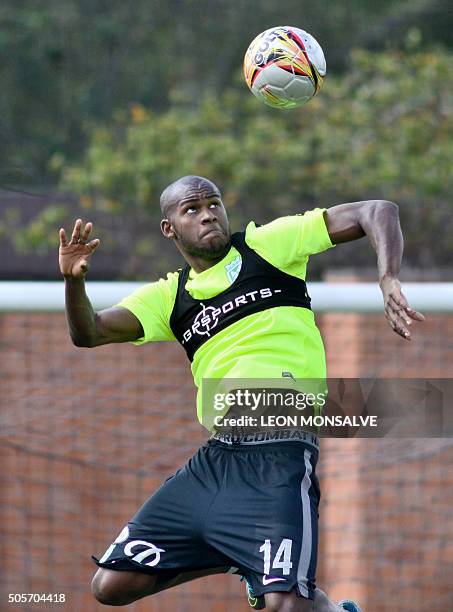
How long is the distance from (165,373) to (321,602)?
3.19m

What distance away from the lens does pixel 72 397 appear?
803cm

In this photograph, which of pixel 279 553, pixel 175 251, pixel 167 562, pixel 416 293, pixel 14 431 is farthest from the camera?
pixel 175 251

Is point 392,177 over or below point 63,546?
over

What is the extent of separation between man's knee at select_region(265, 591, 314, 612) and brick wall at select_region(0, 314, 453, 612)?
9.57 ft

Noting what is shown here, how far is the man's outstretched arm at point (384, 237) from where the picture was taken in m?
4.65

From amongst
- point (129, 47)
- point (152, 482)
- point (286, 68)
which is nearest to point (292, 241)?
point (286, 68)

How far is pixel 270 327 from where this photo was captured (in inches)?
204

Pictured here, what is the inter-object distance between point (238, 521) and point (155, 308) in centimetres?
110

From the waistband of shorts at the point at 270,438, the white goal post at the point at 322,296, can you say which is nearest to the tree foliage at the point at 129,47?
the white goal post at the point at 322,296

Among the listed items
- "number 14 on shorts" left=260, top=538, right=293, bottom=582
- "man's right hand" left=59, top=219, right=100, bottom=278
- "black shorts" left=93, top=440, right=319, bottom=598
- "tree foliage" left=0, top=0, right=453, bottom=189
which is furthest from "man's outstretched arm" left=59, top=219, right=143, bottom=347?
"tree foliage" left=0, top=0, right=453, bottom=189

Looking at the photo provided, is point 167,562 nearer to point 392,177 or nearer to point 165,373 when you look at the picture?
point 165,373

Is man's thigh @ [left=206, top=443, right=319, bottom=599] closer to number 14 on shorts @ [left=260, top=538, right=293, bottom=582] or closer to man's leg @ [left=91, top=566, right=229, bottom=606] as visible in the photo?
number 14 on shorts @ [left=260, top=538, right=293, bottom=582]

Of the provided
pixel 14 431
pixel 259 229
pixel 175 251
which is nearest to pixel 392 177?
pixel 175 251

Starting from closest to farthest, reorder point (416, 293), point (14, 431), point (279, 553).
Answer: point (279, 553) → point (416, 293) → point (14, 431)
